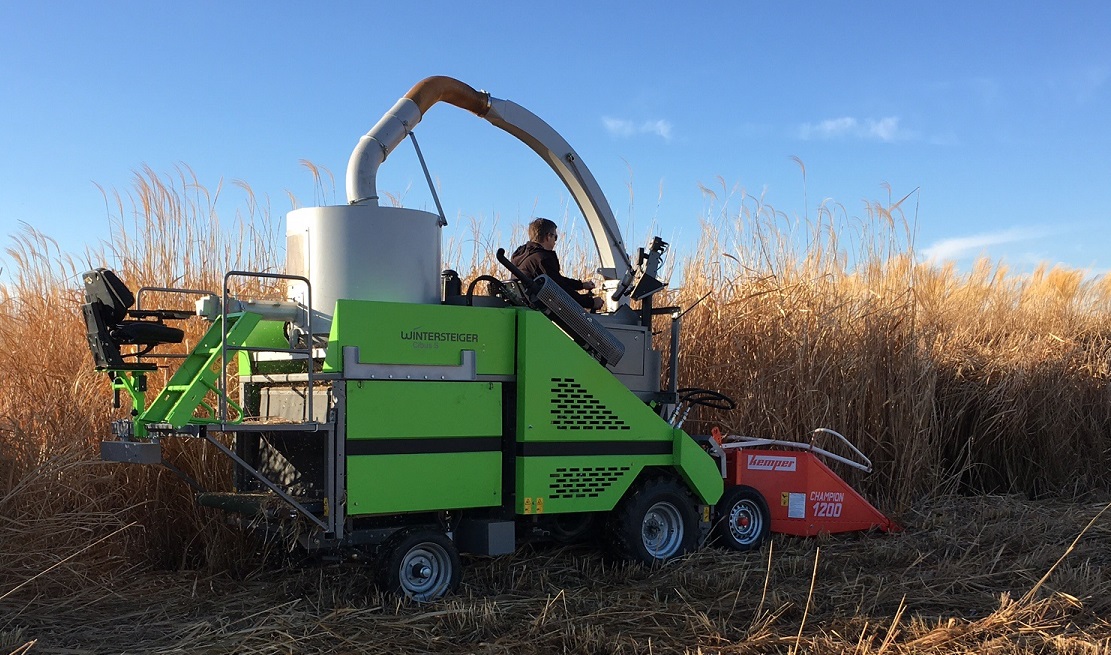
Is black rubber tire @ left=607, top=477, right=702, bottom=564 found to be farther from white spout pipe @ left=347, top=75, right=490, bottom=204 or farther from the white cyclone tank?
white spout pipe @ left=347, top=75, right=490, bottom=204

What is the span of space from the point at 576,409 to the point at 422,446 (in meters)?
1.06

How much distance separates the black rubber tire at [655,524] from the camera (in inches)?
262

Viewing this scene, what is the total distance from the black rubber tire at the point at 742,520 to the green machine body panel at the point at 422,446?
6.37 ft

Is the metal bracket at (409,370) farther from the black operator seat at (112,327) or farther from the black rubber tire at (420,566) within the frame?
the black operator seat at (112,327)

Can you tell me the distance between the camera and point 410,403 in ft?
19.0

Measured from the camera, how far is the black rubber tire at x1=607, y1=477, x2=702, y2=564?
6.65m

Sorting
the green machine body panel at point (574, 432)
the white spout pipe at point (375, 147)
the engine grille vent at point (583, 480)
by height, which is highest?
the white spout pipe at point (375, 147)

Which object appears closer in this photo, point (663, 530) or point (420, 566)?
point (420, 566)

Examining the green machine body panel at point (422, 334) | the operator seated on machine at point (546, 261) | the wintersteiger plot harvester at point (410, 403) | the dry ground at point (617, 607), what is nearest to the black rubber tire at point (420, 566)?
the wintersteiger plot harvester at point (410, 403)

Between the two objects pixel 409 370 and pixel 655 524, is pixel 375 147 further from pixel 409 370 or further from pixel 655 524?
pixel 655 524

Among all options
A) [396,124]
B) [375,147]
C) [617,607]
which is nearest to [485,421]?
[617,607]

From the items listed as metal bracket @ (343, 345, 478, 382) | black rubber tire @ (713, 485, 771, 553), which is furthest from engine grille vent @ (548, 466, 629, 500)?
black rubber tire @ (713, 485, 771, 553)

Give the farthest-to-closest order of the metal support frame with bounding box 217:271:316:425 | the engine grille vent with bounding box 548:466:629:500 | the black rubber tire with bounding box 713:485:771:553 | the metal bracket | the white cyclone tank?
the black rubber tire with bounding box 713:485:771:553, the engine grille vent with bounding box 548:466:629:500, the white cyclone tank, the metal bracket, the metal support frame with bounding box 217:271:316:425

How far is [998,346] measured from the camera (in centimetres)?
1117
